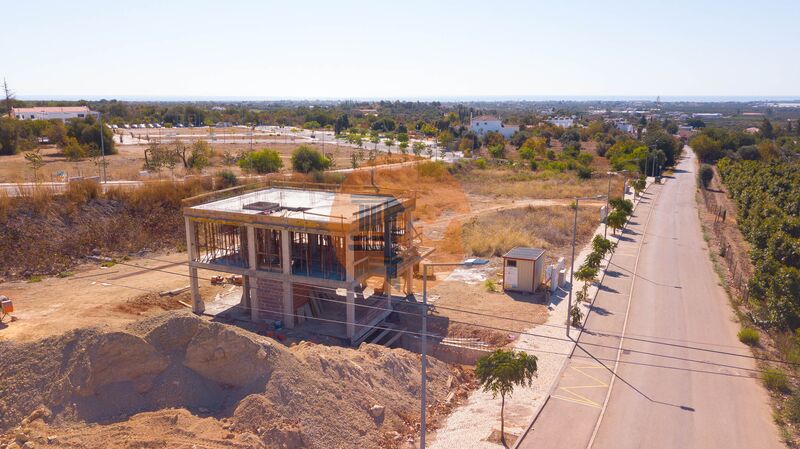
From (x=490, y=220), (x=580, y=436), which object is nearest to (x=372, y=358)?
(x=580, y=436)

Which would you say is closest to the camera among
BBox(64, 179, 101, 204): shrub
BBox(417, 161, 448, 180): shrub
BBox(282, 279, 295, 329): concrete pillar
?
BBox(282, 279, 295, 329): concrete pillar

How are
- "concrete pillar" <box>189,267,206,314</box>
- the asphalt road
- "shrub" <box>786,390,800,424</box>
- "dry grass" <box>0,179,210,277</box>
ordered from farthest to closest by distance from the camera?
1. "dry grass" <box>0,179,210,277</box>
2. "concrete pillar" <box>189,267,206,314</box>
3. "shrub" <box>786,390,800,424</box>
4. the asphalt road

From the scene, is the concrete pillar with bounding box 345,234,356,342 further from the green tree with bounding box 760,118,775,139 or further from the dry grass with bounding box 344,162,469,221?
the green tree with bounding box 760,118,775,139

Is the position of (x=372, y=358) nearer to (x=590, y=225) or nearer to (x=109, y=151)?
(x=590, y=225)

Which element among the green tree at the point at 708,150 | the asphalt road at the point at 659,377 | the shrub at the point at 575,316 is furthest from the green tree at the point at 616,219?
the green tree at the point at 708,150

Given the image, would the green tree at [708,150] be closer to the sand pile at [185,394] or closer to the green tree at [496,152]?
the green tree at [496,152]

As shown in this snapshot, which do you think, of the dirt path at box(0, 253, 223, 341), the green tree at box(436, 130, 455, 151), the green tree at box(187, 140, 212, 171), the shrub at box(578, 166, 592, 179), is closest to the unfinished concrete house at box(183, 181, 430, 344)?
the dirt path at box(0, 253, 223, 341)
